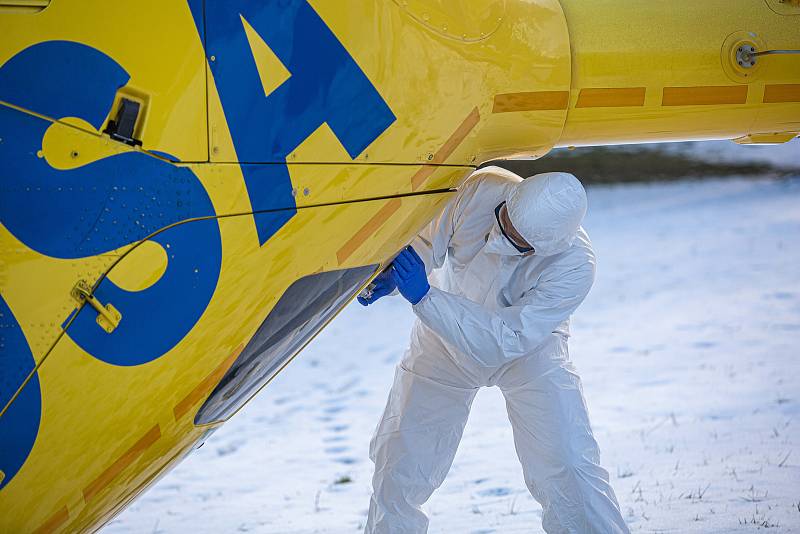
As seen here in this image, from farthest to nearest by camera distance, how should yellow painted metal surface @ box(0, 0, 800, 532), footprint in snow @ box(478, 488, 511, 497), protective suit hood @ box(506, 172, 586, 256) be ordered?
footprint in snow @ box(478, 488, 511, 497), protective suit hood @ box(506, 172, 586, 256), yellow painted metal surface @ box(0, 0, 800, 532)

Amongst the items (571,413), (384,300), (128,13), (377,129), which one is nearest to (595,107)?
(377,129)

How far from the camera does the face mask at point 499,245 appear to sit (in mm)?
3518

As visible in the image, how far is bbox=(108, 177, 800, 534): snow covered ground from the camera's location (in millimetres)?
5027

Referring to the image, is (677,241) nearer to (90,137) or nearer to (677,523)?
(677,523)

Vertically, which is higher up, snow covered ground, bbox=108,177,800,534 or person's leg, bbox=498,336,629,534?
person's leg, bbox=498,336,629,534

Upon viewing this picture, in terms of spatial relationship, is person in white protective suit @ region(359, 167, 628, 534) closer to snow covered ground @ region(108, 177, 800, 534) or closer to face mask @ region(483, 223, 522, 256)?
face mask @ region(483, 223, 522, 256)

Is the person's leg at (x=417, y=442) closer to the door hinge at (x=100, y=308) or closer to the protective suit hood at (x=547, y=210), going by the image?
the protective suit hood at (x=547, y=210)

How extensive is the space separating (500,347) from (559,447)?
0.50 m

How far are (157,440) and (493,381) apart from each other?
4.85 feet

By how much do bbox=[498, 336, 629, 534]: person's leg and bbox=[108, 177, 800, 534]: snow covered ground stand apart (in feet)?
3.54

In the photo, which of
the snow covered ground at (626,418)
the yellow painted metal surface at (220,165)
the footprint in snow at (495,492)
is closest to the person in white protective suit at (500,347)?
the yellow painted metal surface at (220,165)

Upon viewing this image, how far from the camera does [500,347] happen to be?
3424mm

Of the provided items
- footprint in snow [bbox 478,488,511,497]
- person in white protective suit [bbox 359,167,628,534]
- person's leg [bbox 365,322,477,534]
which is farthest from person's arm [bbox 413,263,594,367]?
footprint in snow [bbox 478,488,511,497]

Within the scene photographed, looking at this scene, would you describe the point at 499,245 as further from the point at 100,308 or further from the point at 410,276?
the point at 100,308
